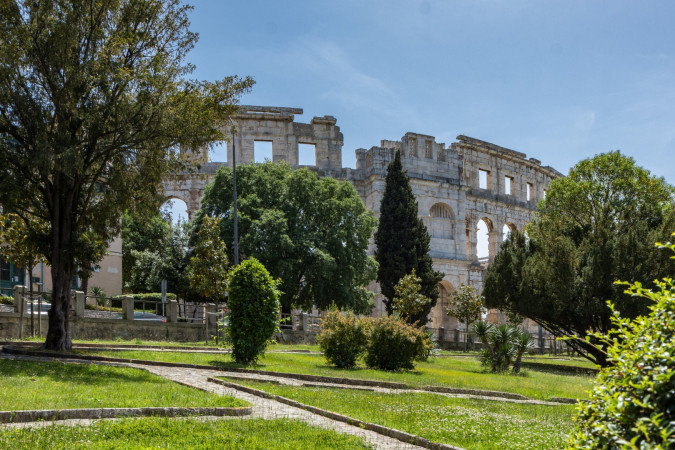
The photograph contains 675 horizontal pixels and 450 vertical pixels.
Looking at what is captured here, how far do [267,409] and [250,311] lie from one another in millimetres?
7727

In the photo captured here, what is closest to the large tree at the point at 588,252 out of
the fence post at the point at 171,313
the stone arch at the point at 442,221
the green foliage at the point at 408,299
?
the green foliage at the point at 408,299

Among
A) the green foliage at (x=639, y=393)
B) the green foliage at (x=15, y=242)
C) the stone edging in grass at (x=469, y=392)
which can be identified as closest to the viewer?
the green foliage at (x=639, y=393)

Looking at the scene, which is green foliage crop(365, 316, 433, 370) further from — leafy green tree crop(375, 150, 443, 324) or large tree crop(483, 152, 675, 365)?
leafy green tree crop(375, 150, 443, 324)

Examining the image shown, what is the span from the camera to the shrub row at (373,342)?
19.4 metres

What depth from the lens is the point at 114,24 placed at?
18.9 meters

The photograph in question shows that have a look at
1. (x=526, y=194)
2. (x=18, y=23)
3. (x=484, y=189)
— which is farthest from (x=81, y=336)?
(x=526, y=194)

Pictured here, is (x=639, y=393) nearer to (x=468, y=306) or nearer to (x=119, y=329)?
(x=119, y=329)

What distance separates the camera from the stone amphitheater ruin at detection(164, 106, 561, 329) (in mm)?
48469

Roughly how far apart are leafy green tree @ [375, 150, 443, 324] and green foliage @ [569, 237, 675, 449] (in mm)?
36384

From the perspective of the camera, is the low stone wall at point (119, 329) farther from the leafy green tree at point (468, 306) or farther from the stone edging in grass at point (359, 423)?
the leafy green tree at point (468, 306)

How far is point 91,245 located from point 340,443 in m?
13.1

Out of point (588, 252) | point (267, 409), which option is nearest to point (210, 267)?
point (588, 252)

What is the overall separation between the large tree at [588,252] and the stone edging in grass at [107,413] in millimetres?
18586

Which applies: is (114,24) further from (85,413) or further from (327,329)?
(85,413)
